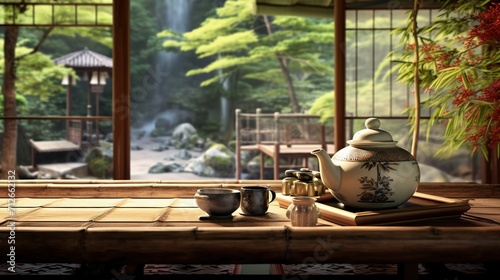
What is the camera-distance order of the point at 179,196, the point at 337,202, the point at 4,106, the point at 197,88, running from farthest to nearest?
1. the point at 197,88
2. the point at 4,106
3. the point at 179,196
4. the point at 337,202

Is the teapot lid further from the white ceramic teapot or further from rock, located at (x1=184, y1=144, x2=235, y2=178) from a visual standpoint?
rock, located at (x1=184, y1=144, x2=235, y2=178)

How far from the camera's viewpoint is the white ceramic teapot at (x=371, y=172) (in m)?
1.38

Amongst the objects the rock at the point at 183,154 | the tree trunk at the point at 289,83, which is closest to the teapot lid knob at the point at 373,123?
the tree trunk at the point at 289,83

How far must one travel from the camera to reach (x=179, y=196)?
1993 mm

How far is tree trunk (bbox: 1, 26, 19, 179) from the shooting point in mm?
8242

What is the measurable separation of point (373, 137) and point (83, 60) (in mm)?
11596

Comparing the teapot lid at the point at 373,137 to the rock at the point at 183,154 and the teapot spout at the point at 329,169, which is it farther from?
the rock at the point at 183,154

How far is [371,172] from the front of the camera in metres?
1.37

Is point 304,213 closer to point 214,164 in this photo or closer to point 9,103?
point 9,103

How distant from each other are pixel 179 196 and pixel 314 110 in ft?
26.5

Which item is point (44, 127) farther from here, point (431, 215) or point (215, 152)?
point (431, 215)

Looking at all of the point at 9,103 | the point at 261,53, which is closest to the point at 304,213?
the point at 9,103

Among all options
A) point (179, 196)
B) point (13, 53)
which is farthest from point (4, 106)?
point (179, 196)

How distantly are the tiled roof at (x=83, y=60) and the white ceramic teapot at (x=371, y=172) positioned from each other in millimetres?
11451
